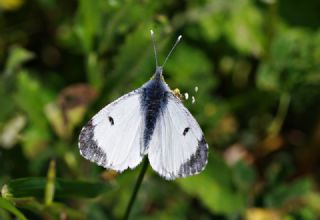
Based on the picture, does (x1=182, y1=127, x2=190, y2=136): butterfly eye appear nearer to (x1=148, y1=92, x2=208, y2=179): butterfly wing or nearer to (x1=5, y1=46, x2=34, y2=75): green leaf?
(x1=148, y1=92, x2=208, y2=179): butterfly wing

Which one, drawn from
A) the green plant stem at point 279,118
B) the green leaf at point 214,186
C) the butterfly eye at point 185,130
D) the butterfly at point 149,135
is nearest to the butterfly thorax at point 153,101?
the butterfly at point 149,135

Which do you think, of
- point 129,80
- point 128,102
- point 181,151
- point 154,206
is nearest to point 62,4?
point 129,80

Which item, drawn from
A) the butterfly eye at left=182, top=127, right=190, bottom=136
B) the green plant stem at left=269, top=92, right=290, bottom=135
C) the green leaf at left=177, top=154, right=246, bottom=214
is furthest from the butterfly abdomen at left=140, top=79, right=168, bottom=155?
the green plant stem at left=269, top=92, right=290, bottom=135

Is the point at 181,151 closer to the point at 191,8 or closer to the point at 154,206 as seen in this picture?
the point at 154,206

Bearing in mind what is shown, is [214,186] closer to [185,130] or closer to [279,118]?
[279,118]

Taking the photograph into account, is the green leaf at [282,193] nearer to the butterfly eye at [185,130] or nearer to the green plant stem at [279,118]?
the green plant stem at [279,118]

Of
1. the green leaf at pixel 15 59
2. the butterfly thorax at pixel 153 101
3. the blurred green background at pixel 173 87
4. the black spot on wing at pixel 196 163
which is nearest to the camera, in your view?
the black spot on wing at pixel 196 163
